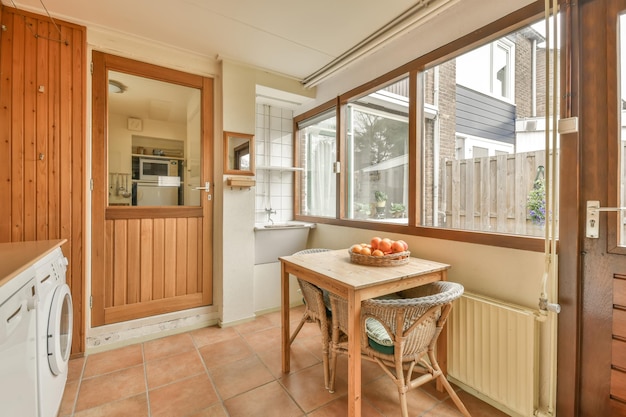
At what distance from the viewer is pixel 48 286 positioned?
146 centimetres

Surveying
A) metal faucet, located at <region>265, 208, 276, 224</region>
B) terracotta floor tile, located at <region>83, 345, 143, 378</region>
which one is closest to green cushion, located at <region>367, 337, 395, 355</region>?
terracotta floor tile, located at <region>83, 345, 143, 378</region>

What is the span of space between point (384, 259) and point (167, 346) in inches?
78.9

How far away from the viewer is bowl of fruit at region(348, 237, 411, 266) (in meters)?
1.81

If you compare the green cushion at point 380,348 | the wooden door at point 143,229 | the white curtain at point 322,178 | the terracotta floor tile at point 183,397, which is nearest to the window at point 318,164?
the white curtain at point 322,178

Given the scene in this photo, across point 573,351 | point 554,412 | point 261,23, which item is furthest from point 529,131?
point 261,23

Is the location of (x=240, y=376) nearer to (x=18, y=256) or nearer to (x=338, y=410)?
(x=338, y=410)

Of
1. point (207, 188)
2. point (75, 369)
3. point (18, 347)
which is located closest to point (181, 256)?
point (207, 188)

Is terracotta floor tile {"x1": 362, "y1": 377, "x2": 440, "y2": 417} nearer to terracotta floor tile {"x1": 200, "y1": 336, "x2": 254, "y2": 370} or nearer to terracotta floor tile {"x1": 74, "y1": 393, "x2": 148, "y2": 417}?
terracotta floor tile {"x1": 200, "y1": 336, "x2": 254, "y2": 370}

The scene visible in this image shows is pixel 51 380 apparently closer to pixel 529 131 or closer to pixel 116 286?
pixel 116 286

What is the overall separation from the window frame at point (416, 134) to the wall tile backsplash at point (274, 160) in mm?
501

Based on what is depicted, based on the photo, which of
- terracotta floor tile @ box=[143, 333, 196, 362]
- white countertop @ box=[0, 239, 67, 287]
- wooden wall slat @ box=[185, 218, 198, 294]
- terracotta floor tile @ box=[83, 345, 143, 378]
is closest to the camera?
white countertop @ box=[0, 239, 67, 287]

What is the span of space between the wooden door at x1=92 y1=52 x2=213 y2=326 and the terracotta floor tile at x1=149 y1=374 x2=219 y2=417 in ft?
2.99

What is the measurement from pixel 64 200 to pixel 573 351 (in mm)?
3381

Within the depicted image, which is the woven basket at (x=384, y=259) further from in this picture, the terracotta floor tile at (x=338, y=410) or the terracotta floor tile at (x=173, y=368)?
the terracotta floor tile at (x=173, y=368)
